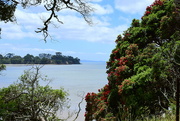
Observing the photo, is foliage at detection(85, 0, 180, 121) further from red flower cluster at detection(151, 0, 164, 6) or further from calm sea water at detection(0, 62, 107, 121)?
calm sea water at detection(0, 62, 107, 121)

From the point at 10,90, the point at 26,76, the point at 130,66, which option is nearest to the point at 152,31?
the point at 130,66

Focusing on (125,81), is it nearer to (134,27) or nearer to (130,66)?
(130,66)

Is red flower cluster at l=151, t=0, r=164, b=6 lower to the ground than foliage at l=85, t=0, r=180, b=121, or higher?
higher

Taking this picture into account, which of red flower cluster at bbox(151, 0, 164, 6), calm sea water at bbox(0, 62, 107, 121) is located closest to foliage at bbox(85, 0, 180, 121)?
red flower cluster at bbox(151, 0, 164, 6)

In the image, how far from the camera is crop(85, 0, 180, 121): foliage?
28.2 ft

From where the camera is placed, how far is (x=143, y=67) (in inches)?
360

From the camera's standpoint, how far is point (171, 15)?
9336 mm

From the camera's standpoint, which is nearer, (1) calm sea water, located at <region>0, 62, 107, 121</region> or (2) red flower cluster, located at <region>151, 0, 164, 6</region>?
(2) red flower cluster, located at <region>151, 0, 164, 6</region>

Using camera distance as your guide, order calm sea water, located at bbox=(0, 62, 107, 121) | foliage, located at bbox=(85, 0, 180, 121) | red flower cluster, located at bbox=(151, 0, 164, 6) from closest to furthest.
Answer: foliage, located at bbox=(85, 0, 180, 121), red flower cluster, located at bbox=(151, 0, 164, 6), calm sea water, located at bbox=(0, 62, 107, 121)

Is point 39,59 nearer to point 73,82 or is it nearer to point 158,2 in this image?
point 158,2

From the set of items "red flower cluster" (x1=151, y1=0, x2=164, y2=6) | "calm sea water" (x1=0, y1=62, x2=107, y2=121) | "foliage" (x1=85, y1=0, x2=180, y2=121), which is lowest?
"calm sea water" (x1=0, y1=62, x2=107, y2=121)

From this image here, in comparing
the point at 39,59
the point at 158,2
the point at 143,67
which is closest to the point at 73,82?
the point at 39,59

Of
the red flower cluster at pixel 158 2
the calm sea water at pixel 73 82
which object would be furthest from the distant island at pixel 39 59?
the red flower cluster at pixel 158 2

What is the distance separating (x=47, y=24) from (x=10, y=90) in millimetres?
5135
